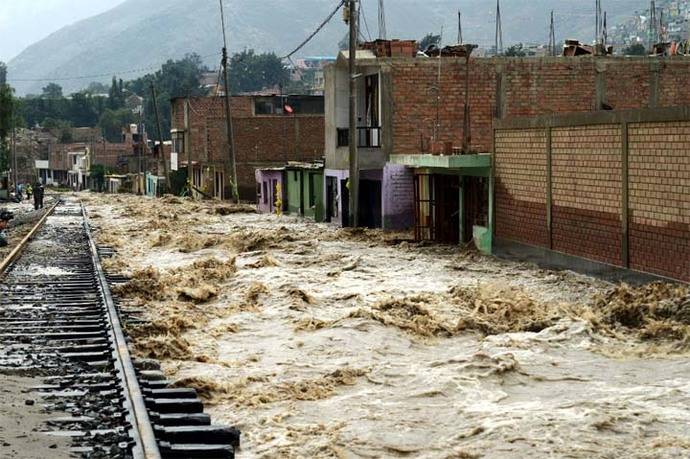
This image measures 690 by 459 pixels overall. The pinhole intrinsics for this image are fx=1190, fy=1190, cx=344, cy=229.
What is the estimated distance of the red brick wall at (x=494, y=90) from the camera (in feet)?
126

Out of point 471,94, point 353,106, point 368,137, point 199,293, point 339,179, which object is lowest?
point 199,293

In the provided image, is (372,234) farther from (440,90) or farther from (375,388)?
(375,388)

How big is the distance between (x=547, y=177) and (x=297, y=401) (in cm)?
1423

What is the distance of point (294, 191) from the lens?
54156 millimetres

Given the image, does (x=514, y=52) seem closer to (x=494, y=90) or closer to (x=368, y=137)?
(x=494, y=90)

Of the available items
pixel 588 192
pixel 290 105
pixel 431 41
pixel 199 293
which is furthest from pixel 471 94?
pixel 431 41

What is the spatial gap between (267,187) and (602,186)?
131ft

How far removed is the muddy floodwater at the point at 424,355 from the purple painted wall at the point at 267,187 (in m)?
30.8

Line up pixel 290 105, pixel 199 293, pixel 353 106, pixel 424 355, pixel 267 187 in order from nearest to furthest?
1. pixel 424 355
2. pixel 199 293
3. pixel 353 106
4. pixel 267 187
5. pixel 290 105

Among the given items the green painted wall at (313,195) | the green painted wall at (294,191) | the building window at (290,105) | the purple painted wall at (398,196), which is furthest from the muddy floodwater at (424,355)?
the building window at (290,105)

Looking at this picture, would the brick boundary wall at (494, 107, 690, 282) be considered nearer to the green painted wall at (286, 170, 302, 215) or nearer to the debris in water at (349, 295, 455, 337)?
the debris in water at (349, 295, 455, 337)

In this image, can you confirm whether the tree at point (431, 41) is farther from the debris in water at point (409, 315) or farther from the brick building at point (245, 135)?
the debris in water at point (409, 315)

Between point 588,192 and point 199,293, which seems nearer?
point 199,293

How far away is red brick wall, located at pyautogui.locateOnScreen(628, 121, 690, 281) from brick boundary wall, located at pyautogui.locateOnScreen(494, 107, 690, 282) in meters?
0.02
